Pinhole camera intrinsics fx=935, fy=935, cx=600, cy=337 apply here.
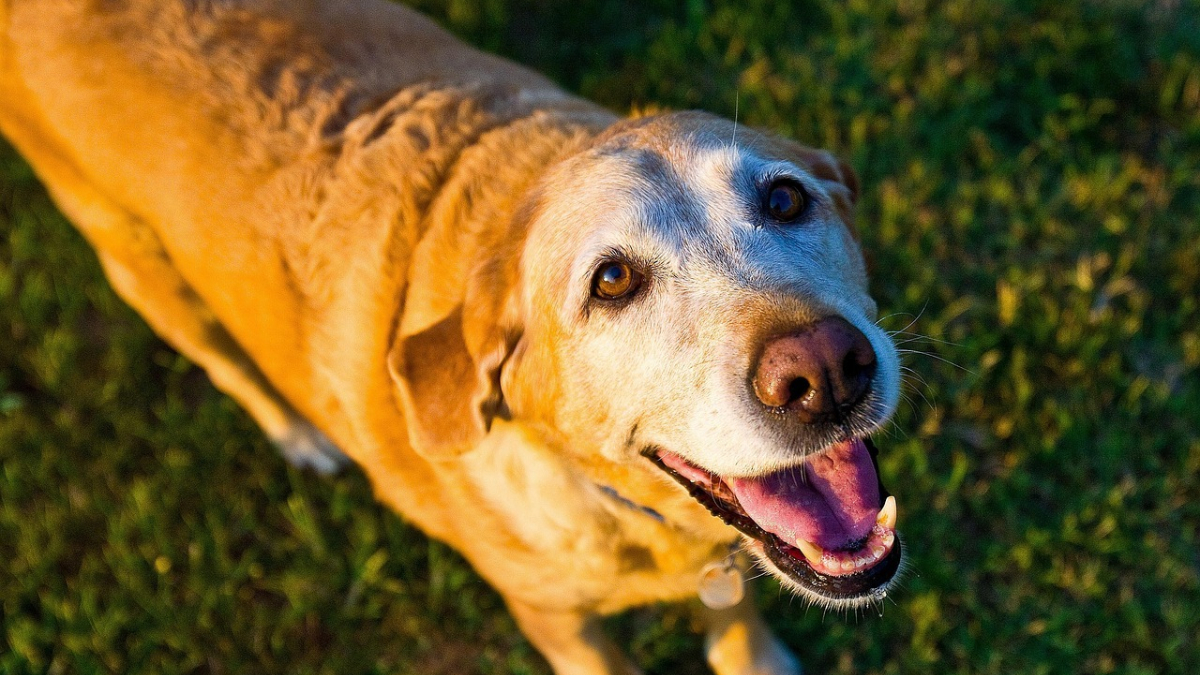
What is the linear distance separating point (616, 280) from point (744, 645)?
163 centimetres

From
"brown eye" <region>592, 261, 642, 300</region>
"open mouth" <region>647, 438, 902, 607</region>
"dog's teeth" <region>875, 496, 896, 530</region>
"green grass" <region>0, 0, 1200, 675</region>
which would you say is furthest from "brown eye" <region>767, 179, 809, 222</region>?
"green grass" <region>0, 0, 1200, 675</region>

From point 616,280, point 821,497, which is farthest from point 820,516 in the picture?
point 616,280

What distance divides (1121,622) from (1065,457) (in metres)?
0.63

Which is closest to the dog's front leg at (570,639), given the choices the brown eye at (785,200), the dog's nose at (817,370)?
the dog's nose at (817,370)

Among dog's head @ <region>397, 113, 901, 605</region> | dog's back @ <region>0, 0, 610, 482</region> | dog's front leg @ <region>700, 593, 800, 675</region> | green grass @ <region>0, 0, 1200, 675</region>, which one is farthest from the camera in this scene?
green grass @ <region>0, 0, 1200, 675</region>

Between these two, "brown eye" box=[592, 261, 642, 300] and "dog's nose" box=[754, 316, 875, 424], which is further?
"brown eye" box=[592, 261, 642, 300]

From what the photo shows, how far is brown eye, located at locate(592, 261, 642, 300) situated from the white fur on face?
23mm

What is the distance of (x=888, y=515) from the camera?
2328 mm

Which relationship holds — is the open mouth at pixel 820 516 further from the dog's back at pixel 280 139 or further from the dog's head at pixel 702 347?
the dog's back at pixel 280 139

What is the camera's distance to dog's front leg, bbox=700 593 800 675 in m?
3.28

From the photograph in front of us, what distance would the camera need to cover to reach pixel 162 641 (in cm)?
377

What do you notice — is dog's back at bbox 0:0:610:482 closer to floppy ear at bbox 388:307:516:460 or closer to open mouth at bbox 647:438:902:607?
floppy ear at bbox 388:307:516:460

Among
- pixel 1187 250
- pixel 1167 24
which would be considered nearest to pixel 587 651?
pixel 1187 250

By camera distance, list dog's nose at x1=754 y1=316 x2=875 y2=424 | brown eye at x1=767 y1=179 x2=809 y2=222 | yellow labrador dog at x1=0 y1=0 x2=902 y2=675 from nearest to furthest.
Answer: dog's nose at x1=754 y1=316 x2=875 y2=424 < yellow labrador dog at x1=0 y1=0 x2=902 y2=675 < brown eye at x1=767 y1=179 x2=809 y2=222
